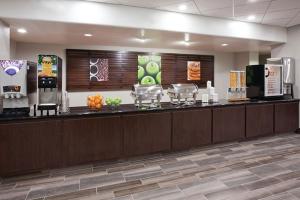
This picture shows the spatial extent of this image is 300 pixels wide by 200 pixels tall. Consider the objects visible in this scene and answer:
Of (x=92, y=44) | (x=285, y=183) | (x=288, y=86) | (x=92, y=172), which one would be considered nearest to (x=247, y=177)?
(x=285, y=183)

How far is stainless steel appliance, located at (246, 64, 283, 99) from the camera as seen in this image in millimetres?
5412

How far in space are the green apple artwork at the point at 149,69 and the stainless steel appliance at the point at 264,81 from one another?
269cm

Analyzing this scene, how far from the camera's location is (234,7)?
13.8 feet

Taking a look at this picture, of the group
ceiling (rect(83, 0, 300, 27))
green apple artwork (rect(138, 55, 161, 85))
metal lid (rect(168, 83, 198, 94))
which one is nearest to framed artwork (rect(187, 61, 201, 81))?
green apple artwork (rect(138, 55, 161, 85))

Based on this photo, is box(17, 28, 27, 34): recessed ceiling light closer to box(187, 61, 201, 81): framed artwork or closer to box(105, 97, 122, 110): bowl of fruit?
box(105, 97, 122, 110): bowl of fruit

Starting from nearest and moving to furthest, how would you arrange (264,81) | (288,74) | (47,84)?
(47,84) → (264,81) → (288,74)

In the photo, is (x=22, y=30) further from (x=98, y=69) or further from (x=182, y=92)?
(x=182, y=92)

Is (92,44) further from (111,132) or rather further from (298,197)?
(298,197)

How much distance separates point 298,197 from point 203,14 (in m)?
3.59

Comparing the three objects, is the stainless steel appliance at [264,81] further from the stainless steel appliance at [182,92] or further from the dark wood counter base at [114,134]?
the stainless steel appliance at [182,92]

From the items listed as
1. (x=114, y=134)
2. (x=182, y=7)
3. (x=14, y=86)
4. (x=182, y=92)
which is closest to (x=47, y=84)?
(x=14, y=86)

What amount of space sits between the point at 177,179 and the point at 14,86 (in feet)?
8.42

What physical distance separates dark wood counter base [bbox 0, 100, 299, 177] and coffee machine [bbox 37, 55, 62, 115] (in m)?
0.19

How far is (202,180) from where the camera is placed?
3082 millimetres
